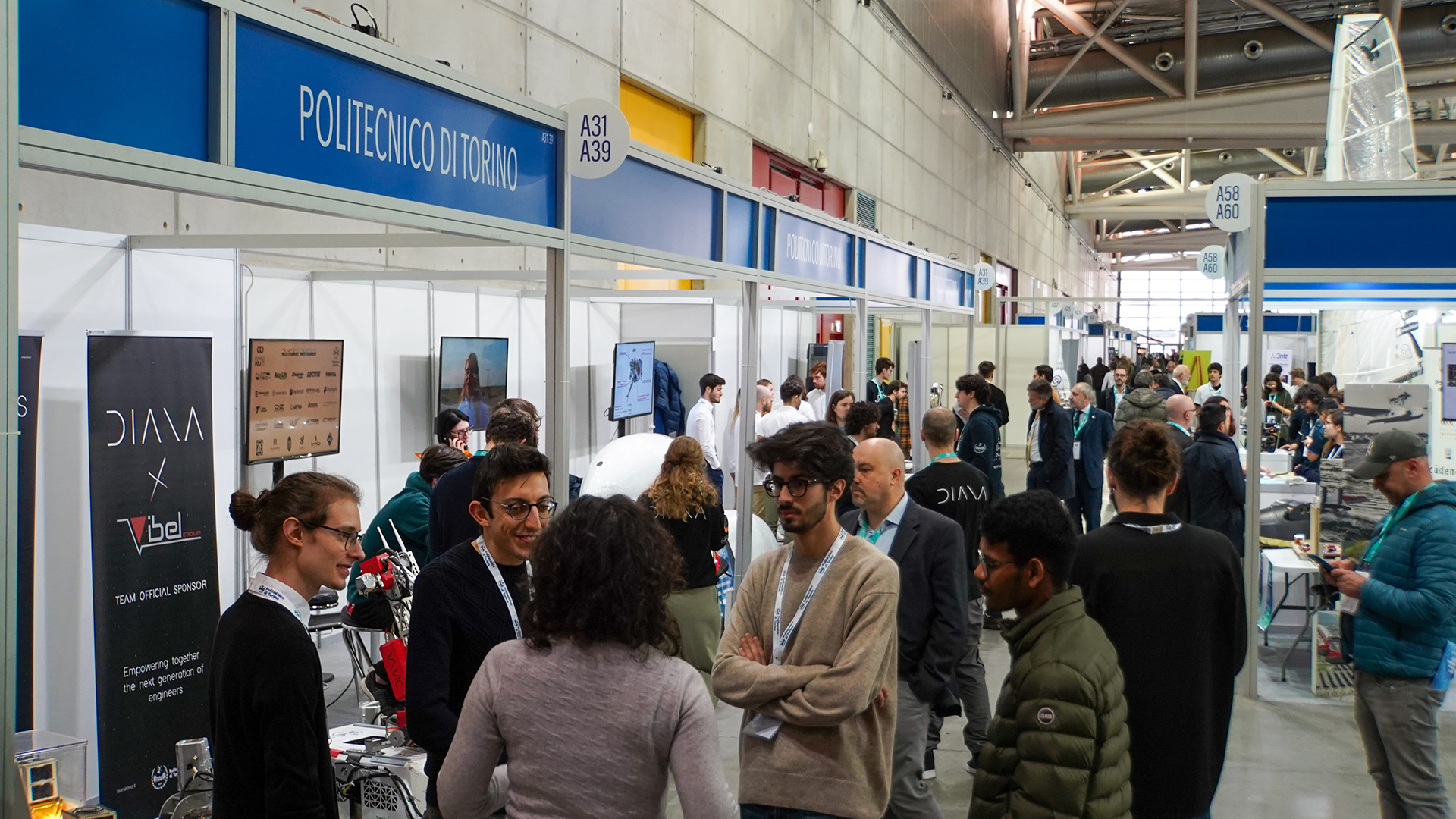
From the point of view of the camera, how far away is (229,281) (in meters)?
Result: 4.64

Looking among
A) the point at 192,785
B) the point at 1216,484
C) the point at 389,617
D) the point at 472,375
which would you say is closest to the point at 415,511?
the point at 389,617

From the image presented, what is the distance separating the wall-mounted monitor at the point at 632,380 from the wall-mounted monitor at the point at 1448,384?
553cm

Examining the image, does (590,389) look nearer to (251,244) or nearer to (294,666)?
(251,244)

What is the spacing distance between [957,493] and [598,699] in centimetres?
310

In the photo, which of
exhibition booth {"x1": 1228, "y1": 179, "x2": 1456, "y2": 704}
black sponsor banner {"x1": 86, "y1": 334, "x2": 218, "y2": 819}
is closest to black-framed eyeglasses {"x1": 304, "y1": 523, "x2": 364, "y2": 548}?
black sponsor banner {"x1": 86, "y1": 334, "x2": 218, "y2": 819}

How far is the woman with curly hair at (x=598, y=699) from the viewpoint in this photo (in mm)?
1596

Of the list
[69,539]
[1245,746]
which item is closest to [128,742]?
[69,539]

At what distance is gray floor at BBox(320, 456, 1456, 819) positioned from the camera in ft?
14.0

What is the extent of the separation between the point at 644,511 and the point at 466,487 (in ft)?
6.81

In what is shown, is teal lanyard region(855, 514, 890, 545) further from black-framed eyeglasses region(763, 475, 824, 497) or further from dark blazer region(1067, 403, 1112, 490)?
dark blazer region(1067, 403, 1112, 490)

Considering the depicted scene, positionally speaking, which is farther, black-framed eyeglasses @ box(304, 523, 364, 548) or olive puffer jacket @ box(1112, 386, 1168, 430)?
olive puffer jacket @ box(1112, 386, 1168, 430)

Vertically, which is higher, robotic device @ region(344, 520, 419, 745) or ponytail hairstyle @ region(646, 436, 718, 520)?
ponytail hairstyle @ region(646, 436, 718, 520)

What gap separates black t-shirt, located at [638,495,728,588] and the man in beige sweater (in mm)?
1833

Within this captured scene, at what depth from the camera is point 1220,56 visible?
803 inches
